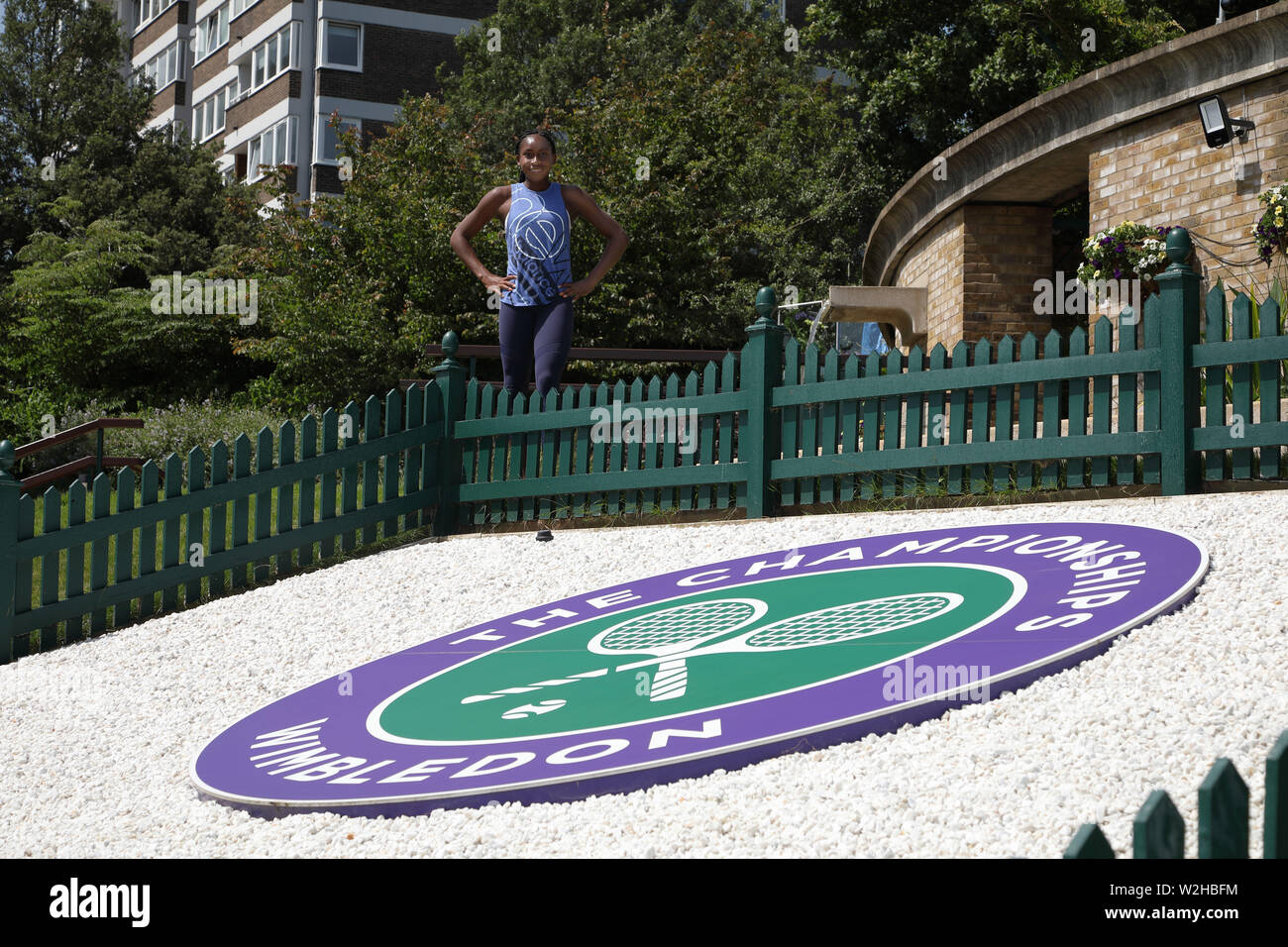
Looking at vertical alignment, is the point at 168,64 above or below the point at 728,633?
above

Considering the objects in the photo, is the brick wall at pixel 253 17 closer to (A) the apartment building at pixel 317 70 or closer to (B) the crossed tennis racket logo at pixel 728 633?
(A) the apartment building at pixel 317 70

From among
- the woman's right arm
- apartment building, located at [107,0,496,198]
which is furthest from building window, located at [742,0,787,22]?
the woman's right arm

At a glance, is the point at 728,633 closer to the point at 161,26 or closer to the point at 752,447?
the point at 752,447

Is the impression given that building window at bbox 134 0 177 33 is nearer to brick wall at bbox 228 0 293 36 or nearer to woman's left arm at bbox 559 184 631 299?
brick wall at bbox 228 0 293 36

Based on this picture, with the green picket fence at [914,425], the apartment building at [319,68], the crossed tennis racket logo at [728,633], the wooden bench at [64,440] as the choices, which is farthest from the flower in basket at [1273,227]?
the apartment building at [319,68]

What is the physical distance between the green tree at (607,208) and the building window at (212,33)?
13.8 m

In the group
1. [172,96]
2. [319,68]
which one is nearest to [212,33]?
[172,96]

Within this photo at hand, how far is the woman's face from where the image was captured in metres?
9.08

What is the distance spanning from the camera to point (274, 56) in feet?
123

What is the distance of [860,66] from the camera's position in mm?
25266

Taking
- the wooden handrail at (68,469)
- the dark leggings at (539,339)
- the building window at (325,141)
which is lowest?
the wooden handrail at (68,469)

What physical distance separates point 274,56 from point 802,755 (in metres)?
37.6

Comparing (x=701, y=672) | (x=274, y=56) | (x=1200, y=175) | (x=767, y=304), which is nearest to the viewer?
(x=701, y=672)

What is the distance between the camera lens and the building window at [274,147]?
118 ft
